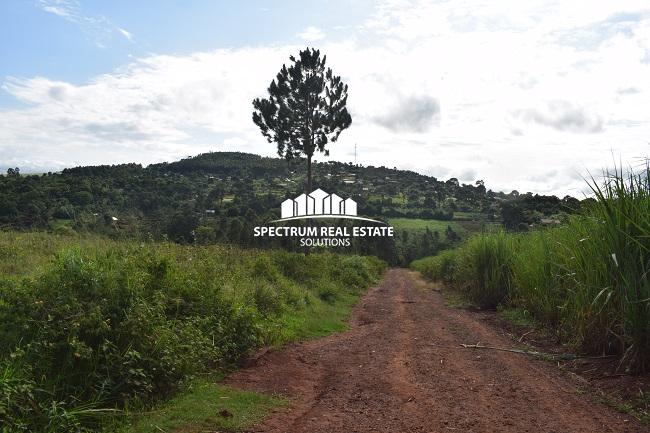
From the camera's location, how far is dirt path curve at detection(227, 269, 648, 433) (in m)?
4.74

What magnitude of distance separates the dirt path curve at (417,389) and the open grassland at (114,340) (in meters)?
0.54

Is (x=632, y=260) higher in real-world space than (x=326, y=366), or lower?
higher

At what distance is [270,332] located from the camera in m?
8.19

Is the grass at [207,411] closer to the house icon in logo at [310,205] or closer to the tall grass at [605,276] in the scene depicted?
the tall grass at [605,276]

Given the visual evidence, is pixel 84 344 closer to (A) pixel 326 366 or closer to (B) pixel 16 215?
(A) pixel 326 366

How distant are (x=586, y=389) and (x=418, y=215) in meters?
72.1

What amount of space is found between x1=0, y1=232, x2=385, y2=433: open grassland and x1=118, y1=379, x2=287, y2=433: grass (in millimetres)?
21

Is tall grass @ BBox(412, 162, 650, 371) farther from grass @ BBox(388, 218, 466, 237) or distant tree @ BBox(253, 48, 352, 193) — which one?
grass @ BBox(388, 218, 466, 237)

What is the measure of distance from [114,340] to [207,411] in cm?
116

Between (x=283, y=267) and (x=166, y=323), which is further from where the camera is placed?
(x=283, y=267)

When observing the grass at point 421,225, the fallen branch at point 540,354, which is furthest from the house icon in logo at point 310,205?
the grass at point 421,225

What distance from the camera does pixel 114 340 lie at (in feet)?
16.5

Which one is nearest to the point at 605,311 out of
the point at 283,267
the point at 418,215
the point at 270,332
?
the point at 270,332

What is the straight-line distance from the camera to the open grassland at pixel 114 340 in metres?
4.28
